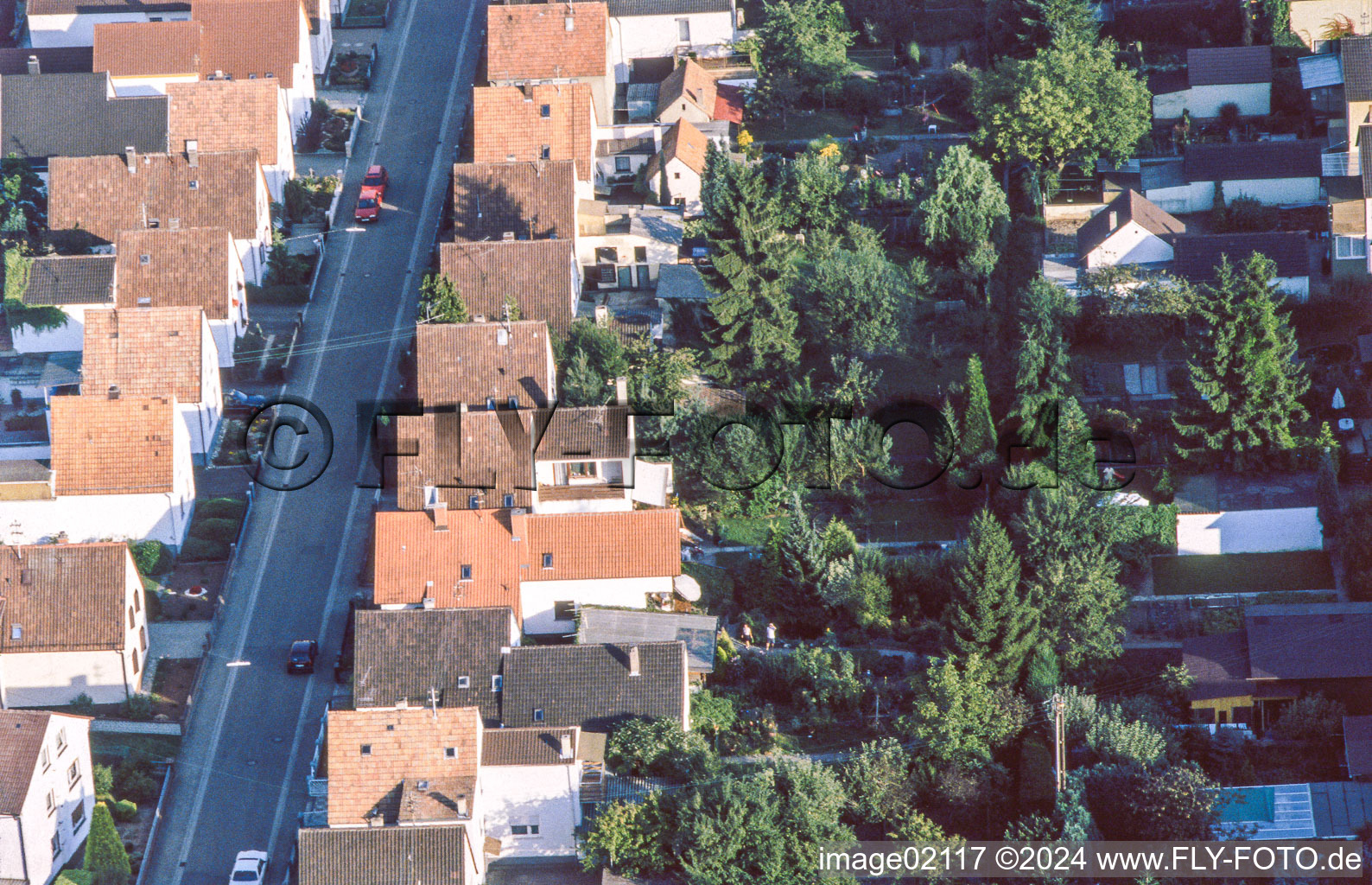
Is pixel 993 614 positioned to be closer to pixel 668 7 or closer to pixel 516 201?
pixel 516 201

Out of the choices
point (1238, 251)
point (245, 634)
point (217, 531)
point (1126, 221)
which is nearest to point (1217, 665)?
point (1238, 251)

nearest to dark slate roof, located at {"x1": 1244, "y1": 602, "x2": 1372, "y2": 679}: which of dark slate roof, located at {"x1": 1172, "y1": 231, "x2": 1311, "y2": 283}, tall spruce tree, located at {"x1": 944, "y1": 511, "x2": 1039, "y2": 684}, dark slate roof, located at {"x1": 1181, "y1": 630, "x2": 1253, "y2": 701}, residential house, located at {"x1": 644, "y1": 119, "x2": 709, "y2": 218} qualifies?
dark slate roof, located at {"x1": 1181, "y1": 630, "x2": 1253, "y2": 701}

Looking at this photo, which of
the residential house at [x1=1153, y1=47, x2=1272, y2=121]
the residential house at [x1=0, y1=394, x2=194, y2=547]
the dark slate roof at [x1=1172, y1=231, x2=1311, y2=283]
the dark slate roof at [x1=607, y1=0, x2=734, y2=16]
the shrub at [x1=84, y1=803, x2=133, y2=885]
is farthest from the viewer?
the dark slate roof at [x1=607, y1=0, x2=734, y2=16]

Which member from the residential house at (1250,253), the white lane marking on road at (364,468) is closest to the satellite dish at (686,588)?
the white lane marking on road at (364,468)

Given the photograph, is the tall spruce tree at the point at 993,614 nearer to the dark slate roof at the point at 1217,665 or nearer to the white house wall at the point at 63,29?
the dark slate roof at the point at 1217,665

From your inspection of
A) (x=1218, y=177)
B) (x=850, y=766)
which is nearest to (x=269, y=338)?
(x=850, y=766)

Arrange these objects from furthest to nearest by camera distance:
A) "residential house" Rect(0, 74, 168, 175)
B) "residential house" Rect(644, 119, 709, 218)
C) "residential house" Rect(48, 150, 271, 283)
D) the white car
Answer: "residential house" Rect(0, 74, 168, 175)
"residential house" Rect(644, 119, 709, 218)
"residential house" Rect(48, 150, 271, 283)
the white car

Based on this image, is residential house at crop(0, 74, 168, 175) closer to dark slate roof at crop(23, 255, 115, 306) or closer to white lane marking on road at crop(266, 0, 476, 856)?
dark slate roof at crop(23, 255, 115, 306)

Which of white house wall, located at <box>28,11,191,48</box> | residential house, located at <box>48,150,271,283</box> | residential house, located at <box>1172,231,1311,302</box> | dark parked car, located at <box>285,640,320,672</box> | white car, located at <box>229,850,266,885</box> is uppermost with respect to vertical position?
white house wall, located at <box>28,11,191,48</box>

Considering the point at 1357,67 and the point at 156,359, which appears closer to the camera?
→ the point at 156,359
